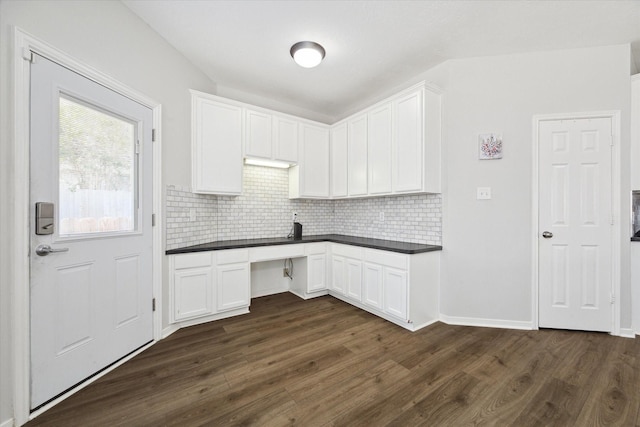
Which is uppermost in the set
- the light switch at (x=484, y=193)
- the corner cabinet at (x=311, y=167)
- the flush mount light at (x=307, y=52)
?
the flush mount light at (x=307, y=52)

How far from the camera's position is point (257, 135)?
329 cm

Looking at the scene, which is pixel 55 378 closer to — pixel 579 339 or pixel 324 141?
pixel 324 141

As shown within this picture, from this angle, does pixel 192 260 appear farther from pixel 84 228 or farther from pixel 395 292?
pixel 395 292

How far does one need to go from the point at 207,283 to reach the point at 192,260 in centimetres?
31

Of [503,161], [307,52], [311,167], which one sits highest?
[307,52]

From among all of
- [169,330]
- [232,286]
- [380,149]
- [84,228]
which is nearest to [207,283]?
[232,286]

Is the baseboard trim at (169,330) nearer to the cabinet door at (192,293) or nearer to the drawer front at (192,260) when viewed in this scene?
the cabinet door at (192,293)

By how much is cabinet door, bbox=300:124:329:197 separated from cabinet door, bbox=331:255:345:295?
40.5 inches

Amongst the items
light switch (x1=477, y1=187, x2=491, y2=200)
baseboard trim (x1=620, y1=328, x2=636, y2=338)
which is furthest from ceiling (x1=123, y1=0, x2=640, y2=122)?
baseboard trim (x1=620, y1=328, x2=636, y2=338)

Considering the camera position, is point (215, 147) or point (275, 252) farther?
point (275, 252)

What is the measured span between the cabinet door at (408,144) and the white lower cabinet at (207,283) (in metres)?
2.04

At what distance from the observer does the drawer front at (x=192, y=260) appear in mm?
2608

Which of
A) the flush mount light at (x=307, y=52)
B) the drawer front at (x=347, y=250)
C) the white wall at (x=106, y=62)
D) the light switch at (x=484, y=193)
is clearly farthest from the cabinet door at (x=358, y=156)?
the white wall at (x=106, y=62)

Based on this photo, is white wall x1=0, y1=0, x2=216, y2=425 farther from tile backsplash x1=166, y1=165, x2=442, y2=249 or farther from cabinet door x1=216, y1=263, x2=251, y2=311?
cabinet door x1=216, y1=263, x2=251, y2=311
